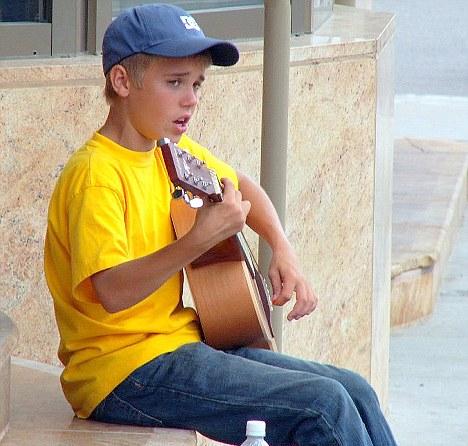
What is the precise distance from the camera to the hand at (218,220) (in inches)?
122

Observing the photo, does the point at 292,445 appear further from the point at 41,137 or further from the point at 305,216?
the point at 305,216

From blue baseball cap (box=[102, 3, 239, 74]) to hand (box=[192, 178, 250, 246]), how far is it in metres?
0.37

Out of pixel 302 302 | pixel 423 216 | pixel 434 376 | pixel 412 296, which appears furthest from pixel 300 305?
pixel 423 216

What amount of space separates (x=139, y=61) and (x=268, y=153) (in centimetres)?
86

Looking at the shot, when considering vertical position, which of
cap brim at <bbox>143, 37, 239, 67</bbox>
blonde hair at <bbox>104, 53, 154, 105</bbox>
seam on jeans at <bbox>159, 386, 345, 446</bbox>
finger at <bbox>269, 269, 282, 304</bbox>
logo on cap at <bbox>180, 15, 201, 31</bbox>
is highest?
logo on cap at <bbox>180, 15, 201, 31</bbox>

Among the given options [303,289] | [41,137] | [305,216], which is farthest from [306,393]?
[305,216]

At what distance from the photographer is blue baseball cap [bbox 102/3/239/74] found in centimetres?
328

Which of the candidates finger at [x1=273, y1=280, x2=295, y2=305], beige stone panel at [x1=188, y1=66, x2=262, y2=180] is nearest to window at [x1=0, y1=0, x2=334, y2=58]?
beige stone panel at [x1=188, y1=66, x2=262, y2=180]

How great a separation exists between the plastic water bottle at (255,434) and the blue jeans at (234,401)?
0.18m

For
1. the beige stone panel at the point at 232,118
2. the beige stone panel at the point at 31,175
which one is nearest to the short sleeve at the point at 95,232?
the beige stone panel at the point at 31,175

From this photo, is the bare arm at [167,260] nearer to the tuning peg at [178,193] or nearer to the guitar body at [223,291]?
the tuning peg at [178,193]

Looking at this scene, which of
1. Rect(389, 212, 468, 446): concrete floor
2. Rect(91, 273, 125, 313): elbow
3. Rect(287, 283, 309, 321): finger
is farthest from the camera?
Rect(389, 212, 468, 446): concrete floor

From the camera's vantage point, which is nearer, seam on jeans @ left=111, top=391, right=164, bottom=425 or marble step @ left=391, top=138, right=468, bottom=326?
seam on jeans @ left=111, top=391, right=164, bottom=425

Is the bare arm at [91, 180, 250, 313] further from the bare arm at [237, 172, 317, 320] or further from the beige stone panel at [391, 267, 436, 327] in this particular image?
the beige stone panel at [391, 267, 436, 327]
